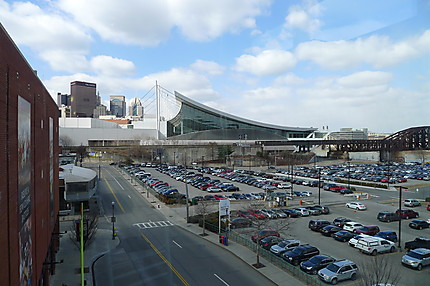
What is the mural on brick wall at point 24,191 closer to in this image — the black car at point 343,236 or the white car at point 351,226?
the black car at point 343,236

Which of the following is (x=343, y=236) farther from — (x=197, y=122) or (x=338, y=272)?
(x=197, y=122)

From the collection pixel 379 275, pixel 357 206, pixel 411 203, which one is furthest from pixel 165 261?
pixel 411 203

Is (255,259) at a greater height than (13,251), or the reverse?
(13,251)


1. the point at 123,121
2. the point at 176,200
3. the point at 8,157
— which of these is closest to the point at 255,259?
the point at 8,157

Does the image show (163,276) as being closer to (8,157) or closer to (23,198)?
(23,198)

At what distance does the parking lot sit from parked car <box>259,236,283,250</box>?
39.6 inches

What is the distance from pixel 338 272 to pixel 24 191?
32.4ft

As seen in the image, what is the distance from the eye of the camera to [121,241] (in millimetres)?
15820

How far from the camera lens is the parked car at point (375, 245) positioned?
13.4 m

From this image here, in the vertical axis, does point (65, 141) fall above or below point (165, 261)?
above

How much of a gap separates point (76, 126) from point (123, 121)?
143ft

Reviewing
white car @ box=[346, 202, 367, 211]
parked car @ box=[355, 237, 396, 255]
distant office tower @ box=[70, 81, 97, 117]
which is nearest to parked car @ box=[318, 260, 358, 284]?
parked car @ box=[355, 237, 396, 255]

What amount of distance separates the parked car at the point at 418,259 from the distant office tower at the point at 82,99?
164 m

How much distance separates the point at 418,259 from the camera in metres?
11.5
